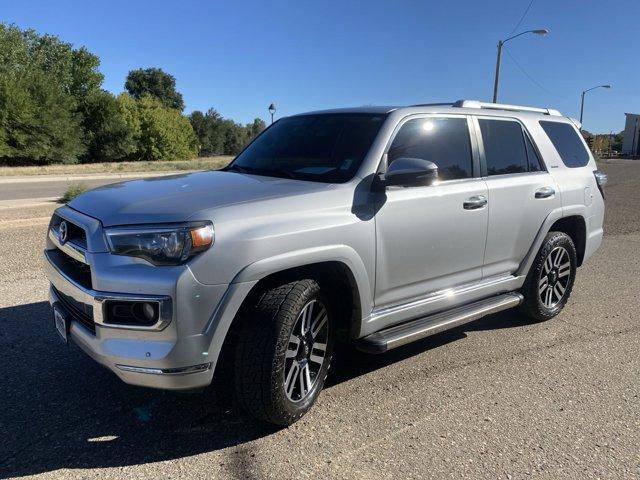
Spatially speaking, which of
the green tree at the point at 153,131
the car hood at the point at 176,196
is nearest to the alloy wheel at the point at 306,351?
the car hood at the point at 176,196

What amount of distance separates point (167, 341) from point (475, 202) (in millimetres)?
2532

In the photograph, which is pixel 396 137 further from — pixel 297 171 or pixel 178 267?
pixel 178 267

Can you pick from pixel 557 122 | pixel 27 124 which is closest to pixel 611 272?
pixel 557 122

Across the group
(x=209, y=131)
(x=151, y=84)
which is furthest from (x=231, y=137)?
(x=151, y=84)

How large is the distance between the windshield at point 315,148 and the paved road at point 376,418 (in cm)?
151

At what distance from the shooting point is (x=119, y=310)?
107 inches

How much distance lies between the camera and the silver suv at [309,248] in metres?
2.70

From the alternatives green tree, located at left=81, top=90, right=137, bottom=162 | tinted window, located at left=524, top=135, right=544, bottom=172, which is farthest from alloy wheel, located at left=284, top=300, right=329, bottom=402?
green tree, located at left=81, top=90, right=137, bottom=162

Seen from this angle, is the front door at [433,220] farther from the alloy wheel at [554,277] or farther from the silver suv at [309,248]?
the alloy wheel at [554,277]

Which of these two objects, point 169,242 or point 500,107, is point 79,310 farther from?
point 500,107

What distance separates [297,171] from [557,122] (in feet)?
10.2

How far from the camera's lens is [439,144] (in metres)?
4.04

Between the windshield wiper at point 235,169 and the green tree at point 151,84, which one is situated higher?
the green tree at point 151,84

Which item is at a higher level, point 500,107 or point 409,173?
point 500,107
